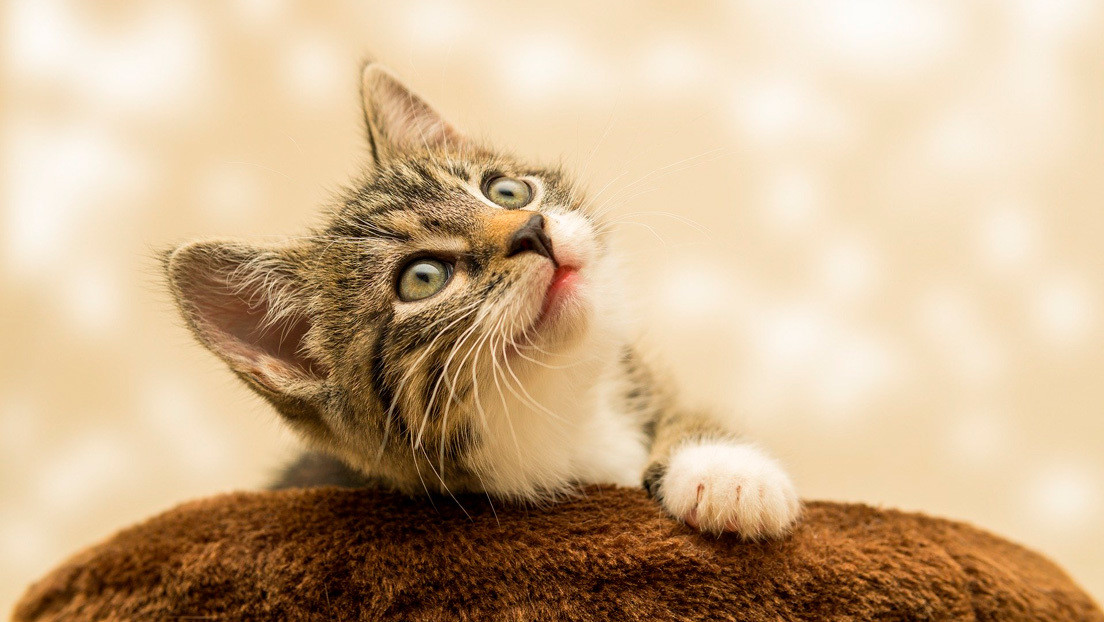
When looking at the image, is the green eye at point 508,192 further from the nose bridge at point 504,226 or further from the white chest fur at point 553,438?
the white chest fur at point 553,438

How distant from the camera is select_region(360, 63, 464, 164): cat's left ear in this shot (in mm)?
1298

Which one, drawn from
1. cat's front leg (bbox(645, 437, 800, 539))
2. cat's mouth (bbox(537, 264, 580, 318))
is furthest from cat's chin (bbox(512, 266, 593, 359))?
cat's front leg (bbox(645, 437, 800, 539))

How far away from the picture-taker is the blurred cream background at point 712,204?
1.87m

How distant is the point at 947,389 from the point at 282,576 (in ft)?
5.94

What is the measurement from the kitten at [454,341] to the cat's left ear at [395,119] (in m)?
0.16

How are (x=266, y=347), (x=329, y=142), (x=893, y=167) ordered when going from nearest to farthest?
(x=266, y=347), (x=893, y=167), (x=329, y=142)

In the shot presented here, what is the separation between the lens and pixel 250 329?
1057 millimetres

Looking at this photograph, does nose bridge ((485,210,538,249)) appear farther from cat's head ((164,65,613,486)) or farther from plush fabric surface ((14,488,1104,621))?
plush fabric surface ((14,488,1104,621))

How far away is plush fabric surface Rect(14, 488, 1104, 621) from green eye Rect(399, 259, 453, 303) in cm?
30

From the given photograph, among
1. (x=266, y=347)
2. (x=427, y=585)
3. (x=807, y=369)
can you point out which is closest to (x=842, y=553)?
(x=427, y=585)

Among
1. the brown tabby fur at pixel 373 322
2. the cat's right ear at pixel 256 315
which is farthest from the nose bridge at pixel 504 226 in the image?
the cat's right ear at pixel 256 315

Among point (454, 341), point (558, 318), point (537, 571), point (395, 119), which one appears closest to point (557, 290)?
point (558, 318)

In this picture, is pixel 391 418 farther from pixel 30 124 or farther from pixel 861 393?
pixel 30 124

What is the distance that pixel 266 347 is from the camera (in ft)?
3.49
